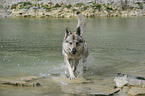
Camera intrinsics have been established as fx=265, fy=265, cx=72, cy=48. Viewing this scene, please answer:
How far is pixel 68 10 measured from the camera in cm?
8138

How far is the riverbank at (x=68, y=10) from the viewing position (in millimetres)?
77812

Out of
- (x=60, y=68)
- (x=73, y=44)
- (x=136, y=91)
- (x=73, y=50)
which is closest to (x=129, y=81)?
(x=136, y=91)

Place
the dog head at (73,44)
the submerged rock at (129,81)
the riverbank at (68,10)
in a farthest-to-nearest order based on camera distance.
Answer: the riverbank at (68,10)
the dog head at (73,44)
the submerged rock at (129,81)

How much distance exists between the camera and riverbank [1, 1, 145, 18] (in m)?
77.8

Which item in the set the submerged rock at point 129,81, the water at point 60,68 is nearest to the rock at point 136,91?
the submerged rock at point 129,81

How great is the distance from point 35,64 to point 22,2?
283 ft

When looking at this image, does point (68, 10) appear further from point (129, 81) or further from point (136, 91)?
point (136, 91)

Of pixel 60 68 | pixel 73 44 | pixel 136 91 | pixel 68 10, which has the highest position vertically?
pixel 73 44

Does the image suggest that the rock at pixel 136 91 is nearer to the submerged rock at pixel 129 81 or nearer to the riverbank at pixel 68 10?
the submerged rock at pixel 129 81

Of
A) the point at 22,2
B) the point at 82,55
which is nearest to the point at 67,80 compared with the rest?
the point at 82,55

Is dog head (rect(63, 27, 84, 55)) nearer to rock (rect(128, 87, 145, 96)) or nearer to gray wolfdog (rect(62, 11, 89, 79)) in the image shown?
gray wolfdog (rect(62, 11, 89, 79))

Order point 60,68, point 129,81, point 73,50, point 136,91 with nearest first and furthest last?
point 136,91 < point 129,81 < point 73,50 < point 60,68

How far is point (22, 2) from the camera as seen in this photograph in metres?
95.4

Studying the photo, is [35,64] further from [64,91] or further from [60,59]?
[64,91]
